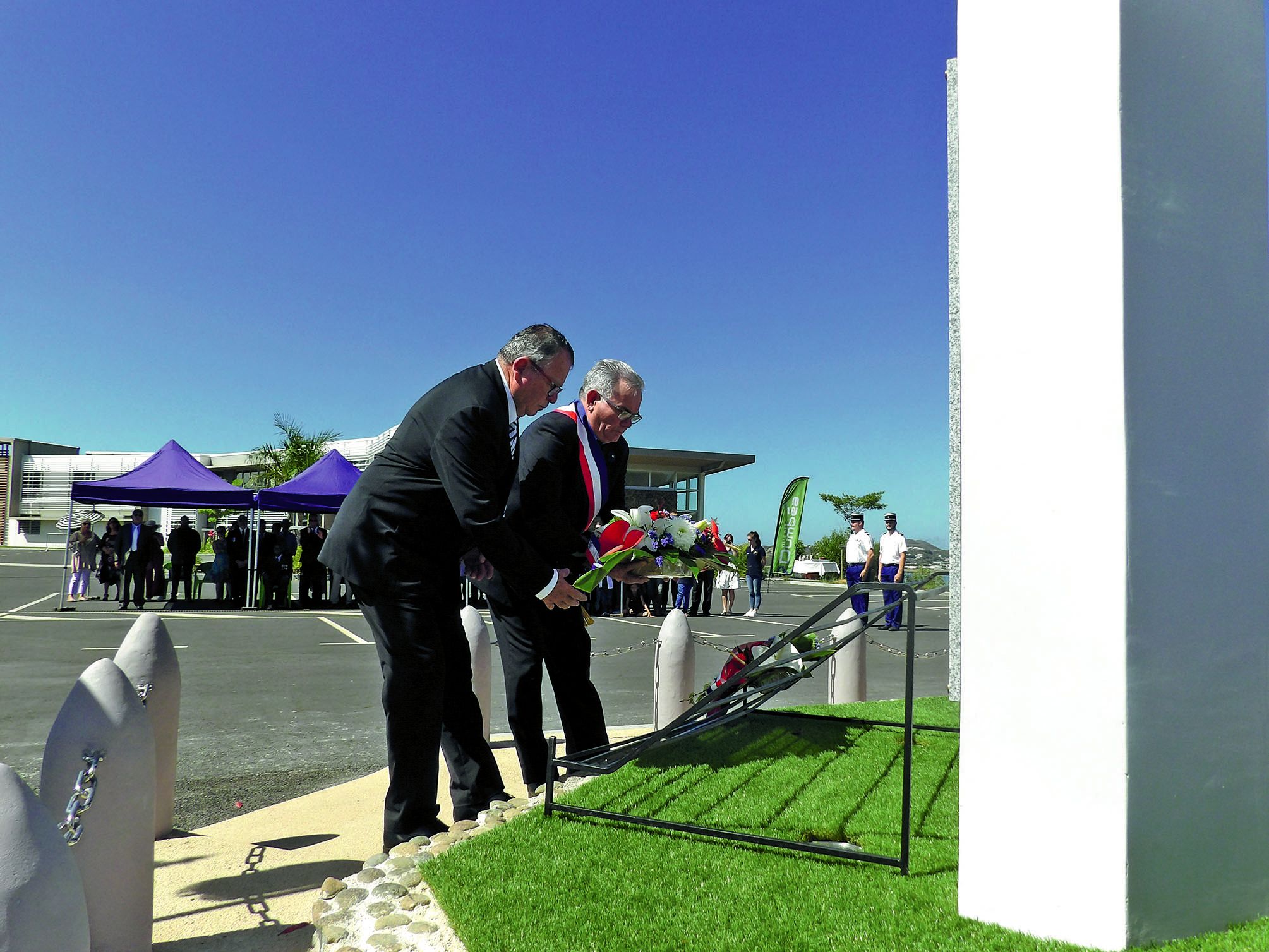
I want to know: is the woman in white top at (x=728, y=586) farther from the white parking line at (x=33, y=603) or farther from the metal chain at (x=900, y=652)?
the white parking line at (x=33, y=603)

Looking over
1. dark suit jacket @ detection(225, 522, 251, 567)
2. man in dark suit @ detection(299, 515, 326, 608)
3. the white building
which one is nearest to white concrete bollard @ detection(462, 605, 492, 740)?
man in dark suit @ detection(299, 515, 326, 608)

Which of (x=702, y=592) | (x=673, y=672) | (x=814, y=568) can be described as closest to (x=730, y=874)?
(x=673, y=672)

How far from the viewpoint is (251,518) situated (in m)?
18.9

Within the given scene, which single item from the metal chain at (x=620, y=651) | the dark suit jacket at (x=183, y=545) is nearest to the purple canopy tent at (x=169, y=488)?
the dark suit jacket at (x=183, y=545)

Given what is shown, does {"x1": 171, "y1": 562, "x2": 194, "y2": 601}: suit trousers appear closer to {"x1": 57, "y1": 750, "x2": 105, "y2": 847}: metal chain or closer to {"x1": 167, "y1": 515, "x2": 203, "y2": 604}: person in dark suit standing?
{"x1": 167, "y1": 515, "x2": 203, "y2": 604}: person in dark suit standing

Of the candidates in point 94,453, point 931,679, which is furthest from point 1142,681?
point 94,453

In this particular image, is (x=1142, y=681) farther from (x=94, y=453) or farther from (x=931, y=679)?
(x=94, y=453)

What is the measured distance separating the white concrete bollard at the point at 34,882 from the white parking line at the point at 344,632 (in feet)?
34.0

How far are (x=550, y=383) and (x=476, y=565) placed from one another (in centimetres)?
102

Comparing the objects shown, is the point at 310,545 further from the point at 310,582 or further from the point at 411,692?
the point at 411,692

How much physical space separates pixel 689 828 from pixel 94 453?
7633 centimetres

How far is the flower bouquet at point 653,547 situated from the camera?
12.6 feet

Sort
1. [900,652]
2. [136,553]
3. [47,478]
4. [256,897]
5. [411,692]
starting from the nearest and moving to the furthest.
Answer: [256,897] < [411,692] < [900,652] < [136,553] < [47,478]

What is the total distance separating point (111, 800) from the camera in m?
2.38
